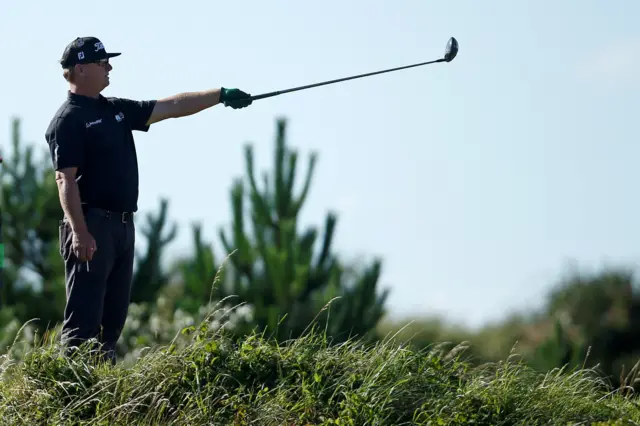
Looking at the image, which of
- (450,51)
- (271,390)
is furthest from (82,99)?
(450,51)

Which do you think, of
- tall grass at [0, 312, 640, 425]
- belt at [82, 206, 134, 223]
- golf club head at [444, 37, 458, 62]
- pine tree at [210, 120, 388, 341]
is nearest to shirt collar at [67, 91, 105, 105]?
belt at [82, 206, 134, 223]

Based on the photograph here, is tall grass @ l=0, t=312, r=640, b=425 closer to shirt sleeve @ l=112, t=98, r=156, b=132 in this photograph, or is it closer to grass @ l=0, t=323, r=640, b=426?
grass @ l=0, t=323, r=640, b=426

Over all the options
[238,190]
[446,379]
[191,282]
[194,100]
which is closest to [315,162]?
[238,190]

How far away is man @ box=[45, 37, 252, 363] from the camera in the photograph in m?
6.29

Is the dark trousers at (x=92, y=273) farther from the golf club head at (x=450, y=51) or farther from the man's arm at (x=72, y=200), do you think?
the golf club head at (x=450, y=51)

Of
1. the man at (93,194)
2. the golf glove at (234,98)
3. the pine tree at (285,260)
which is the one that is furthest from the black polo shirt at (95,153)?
the pine tree at (285,260)

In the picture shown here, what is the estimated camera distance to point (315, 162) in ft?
62.4

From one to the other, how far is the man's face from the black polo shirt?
89 millimetres

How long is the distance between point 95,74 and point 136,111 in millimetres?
363

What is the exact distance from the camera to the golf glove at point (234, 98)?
7.11 metres

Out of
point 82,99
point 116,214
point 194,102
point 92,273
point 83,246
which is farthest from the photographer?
point 194,102

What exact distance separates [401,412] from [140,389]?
4.31 feet

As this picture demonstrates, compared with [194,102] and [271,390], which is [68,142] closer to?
[194,102]

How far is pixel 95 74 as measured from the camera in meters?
6.57
